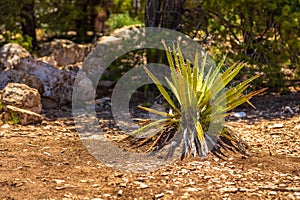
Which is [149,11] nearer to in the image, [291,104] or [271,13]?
→ [271,13]

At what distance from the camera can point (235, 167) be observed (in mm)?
3758

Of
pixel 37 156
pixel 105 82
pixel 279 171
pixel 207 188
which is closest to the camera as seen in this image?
pixel 207 188

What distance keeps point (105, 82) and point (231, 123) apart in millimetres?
2504

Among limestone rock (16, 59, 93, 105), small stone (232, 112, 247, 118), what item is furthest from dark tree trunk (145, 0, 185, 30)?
small stone (232, 112, 247, 118)

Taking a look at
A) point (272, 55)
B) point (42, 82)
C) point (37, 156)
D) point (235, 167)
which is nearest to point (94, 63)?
point (42, 82)

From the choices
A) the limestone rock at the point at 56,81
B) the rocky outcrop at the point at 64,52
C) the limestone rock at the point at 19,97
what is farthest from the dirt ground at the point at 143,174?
the rocky outcrop at the point at 64,52

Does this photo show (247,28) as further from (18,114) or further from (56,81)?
(18,114)

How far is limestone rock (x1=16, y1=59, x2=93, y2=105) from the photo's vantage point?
21.1 ft

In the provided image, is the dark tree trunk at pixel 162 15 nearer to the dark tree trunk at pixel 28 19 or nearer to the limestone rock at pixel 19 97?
the limestone rock at pixel 19 97

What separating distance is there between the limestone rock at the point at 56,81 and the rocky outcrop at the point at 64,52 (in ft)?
6.42

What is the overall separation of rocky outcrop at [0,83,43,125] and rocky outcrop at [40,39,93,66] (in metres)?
3.13

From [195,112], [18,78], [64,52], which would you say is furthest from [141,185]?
[64,52]

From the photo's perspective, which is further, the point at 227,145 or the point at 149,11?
the point at 149,11

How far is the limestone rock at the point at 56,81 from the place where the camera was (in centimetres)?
644
